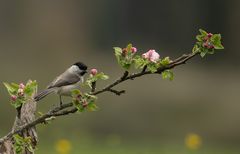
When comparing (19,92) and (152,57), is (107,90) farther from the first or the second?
(19,92)

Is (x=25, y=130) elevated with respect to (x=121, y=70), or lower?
lower

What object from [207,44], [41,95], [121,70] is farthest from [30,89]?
[121,70]

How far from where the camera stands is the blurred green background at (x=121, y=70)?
1498 cm

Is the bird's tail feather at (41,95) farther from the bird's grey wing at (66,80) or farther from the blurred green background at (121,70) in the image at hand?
the blurred green background at (121,70)

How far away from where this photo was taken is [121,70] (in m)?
16.6

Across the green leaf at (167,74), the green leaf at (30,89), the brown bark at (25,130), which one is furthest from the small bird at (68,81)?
the green leaf at (167,74)

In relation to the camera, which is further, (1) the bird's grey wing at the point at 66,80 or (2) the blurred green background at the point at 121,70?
(2) the blurred green background at the point at 121,70

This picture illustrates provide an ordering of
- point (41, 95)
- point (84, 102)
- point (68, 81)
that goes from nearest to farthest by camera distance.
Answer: point (84, 102) → point (41, 95) → point (68, 81)

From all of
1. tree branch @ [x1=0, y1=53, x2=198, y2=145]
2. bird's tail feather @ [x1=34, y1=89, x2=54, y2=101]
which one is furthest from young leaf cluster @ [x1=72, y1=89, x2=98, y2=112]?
bird's tail feather @ [x1=34, y1=89, x2=54, y2=101]

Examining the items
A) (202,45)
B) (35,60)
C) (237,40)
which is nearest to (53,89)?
(202,45)

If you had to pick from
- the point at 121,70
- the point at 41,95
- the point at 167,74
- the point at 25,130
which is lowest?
the point at 167,74

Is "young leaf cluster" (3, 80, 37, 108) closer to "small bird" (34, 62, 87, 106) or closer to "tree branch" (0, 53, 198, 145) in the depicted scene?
"tree branch" (0, 53, 198, 145)

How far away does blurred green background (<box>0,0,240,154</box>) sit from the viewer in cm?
1498

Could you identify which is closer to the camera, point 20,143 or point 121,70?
point 20,143
